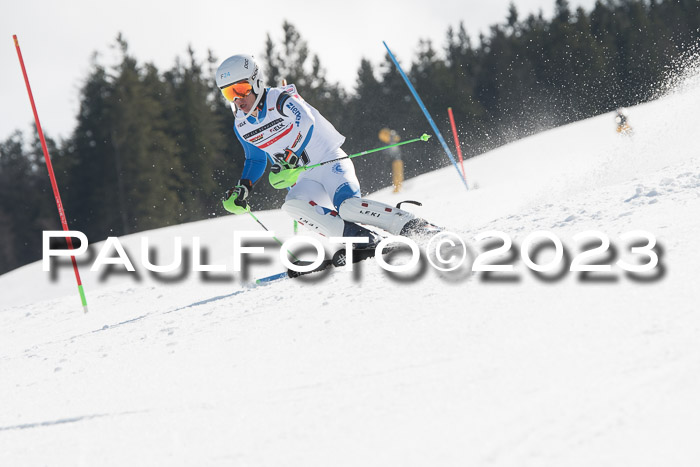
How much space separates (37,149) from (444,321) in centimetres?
5383

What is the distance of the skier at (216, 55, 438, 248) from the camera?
4.84 metres

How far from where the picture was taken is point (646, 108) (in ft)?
66.0

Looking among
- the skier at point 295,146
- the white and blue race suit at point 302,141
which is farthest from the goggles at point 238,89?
the white and blue race suit at point 302,141

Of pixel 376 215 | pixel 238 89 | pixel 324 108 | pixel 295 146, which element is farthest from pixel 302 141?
pixel 324 108

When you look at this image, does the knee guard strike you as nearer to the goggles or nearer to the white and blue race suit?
the white and blue race suit

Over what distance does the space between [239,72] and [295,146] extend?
665 mm

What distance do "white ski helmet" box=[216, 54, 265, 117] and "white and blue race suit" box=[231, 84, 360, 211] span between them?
159mm

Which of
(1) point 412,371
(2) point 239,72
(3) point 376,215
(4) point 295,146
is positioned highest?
(2) point 239,72

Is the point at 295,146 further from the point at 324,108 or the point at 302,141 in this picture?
the point at 324,108

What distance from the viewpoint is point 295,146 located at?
16.4 ft

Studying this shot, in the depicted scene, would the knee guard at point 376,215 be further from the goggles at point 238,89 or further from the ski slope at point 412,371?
the goggles at point 238,89

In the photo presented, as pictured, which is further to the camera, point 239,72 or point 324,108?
point 324,108

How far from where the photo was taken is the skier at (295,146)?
484cm

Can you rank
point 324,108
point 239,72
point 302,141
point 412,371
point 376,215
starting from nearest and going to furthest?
1. point 412,371
2. point 376,215
3. point 239,72
4. point 302,141
5. point 324,108
